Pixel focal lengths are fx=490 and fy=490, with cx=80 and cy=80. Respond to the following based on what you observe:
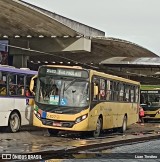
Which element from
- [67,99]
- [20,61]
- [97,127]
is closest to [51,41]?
[20,61]

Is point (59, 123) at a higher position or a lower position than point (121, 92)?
lower

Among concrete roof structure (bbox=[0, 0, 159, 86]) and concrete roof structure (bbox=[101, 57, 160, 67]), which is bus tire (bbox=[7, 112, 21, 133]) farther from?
concrete roof structure (bbox=[101, 57, 160, 67])

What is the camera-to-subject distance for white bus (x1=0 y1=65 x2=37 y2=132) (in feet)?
63.9

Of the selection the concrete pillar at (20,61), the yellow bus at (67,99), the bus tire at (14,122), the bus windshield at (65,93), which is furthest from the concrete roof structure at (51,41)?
the bus windshield at (65,93)

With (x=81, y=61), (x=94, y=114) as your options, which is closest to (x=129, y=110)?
(x=94, y=114)

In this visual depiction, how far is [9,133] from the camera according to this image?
1989cm

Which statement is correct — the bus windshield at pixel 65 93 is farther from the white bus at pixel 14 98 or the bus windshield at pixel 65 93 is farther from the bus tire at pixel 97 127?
the bus tire at pixel 97 127

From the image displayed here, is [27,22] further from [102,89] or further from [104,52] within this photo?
[104,52]

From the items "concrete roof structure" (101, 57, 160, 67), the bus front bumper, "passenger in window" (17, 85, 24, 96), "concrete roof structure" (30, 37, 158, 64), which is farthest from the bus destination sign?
"concrete roof structure" (101, 57, 160, 67)

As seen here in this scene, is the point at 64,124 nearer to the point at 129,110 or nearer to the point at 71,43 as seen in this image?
the point at 129,110

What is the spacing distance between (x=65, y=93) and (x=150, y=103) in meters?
21.0

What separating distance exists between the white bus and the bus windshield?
1.42 m

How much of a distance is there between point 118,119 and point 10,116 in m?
5.86

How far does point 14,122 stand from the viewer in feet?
67.1
